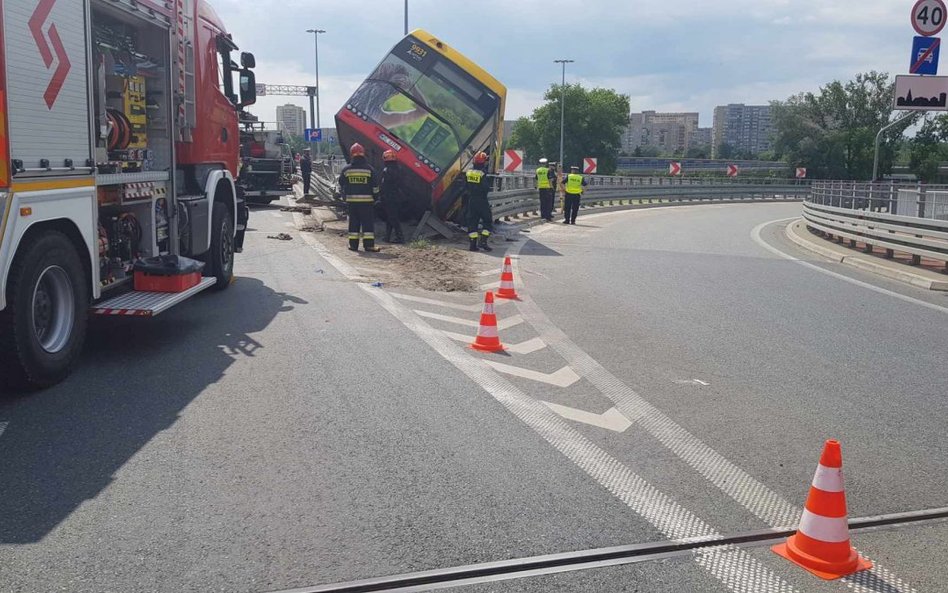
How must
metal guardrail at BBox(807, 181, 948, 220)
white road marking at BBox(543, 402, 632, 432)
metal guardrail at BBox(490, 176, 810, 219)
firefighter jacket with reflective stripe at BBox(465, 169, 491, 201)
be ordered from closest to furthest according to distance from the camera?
white road marking at BBox(543, 402, 632, 432)
metal guardrail at BBox(807, 181, 948, 220)
firefighter jacket with reflective stripe at BBox(465, 169, 491, 201)
metal guardrail at BBox(490, 176, 810, 219)

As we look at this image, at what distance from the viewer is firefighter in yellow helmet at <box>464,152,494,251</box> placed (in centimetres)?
1670

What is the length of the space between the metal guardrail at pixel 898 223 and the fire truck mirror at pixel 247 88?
11427 millimetres

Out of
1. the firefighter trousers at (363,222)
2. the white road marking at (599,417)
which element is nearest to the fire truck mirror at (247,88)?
the firefighter trousers at (363,222)

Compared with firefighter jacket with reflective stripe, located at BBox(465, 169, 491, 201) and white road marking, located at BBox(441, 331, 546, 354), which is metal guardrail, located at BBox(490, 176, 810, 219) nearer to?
firefighter jacket with reflective stripe, located at BBox(465, 169, 491, 201)

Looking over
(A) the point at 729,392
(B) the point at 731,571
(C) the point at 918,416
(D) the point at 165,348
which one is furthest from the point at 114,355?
(C) the point at 918,416

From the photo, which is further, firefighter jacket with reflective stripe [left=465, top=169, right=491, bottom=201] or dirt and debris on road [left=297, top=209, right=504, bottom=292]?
firefighter jacket with reflective stripe [left=465, top=169, right=491, bottom=201]

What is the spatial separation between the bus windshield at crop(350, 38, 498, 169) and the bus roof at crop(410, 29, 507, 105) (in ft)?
0.43

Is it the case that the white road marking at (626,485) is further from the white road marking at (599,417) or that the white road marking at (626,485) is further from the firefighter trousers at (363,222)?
the firefighter trousers at (363,222)

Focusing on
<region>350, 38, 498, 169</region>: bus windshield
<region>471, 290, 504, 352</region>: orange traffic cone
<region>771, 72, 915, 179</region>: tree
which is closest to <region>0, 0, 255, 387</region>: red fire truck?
<region>471, 290, 504, 352</region>: orange traffic cone

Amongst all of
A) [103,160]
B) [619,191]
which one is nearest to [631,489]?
[103,160]

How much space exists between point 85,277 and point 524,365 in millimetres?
3783

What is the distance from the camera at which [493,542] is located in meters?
4.02

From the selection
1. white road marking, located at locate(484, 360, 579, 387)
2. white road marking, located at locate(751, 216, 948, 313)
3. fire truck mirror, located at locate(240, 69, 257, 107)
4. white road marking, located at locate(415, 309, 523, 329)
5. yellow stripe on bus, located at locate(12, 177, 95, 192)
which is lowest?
white road marking, located at locate(484, 360, 579, 387)

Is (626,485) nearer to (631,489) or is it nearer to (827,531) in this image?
(631,489)
